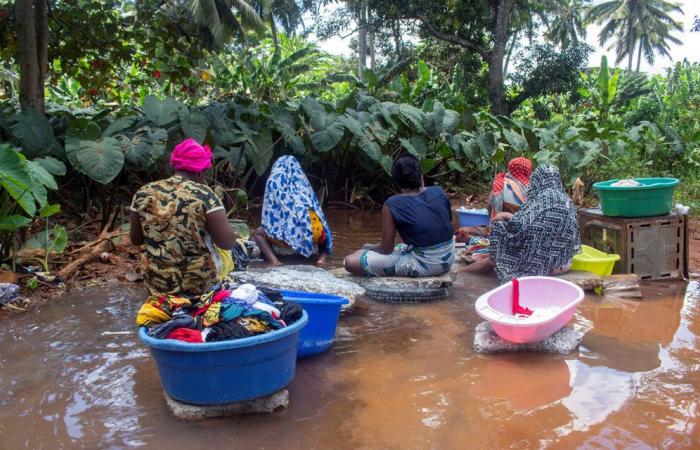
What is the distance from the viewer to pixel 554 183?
5043mm

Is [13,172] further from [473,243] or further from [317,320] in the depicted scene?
[473,243]

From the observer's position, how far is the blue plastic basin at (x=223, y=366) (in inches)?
108

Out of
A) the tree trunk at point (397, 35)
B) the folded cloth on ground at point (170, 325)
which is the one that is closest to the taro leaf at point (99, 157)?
the folded cloth on ground at point (170, 325)

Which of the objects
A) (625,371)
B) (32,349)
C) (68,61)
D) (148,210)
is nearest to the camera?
(148,210)

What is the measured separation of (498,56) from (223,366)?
13405mm

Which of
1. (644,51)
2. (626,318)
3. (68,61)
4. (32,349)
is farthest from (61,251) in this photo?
(644,51)

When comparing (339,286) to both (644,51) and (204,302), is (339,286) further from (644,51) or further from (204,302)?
(644,51)

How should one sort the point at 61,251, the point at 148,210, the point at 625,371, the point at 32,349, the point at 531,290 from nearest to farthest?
the point at 148,210, the point at 625,371, the point at 32,349, the point at 531,290, the point at 61,251

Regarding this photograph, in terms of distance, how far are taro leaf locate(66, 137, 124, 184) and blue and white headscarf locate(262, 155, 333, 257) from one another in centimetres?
159

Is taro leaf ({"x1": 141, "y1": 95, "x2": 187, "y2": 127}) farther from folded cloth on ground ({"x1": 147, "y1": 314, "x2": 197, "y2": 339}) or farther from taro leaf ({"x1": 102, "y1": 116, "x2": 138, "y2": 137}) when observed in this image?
folded cloth on ground ({"x1": 147, "y1": 314, "x2": 197, "y2": 339})

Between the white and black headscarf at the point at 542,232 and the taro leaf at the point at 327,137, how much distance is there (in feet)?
12.1

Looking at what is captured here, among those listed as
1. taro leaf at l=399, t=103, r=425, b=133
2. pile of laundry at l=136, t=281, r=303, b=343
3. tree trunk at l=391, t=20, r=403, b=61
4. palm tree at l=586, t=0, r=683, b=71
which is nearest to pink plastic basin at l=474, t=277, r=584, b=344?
pile of laundry at l=136, t=281, r=303, b=343

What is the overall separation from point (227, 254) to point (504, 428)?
184 cm

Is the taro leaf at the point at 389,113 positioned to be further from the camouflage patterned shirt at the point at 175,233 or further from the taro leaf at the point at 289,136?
the camouflage patterned shirt at the point at 175,233
